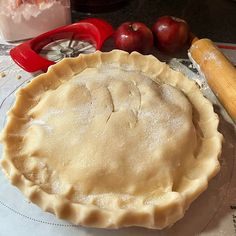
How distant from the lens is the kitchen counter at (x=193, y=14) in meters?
1.51

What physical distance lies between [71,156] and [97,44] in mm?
537

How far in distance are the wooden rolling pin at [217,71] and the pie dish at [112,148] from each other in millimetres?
61

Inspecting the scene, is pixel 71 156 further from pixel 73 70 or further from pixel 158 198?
pixel 73 70

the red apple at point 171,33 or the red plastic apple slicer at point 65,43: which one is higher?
the red apple at point 171,33

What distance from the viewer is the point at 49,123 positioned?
963 mm

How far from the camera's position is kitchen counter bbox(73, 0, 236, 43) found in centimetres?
151

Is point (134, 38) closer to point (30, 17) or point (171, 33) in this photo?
point (171, 33)

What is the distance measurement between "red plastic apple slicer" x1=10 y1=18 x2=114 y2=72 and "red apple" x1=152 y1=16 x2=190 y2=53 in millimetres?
171

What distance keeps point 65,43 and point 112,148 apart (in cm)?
61

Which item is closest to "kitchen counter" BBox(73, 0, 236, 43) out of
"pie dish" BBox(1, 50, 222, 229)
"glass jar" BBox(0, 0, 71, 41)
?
"glass jar" BBox(0, 0, 71, 41)

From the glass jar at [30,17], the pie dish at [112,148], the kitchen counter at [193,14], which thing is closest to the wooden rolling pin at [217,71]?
the pie dish at [112,148]

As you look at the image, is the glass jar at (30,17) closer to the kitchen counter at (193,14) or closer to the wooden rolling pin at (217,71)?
the kitchen counter at (193,14)

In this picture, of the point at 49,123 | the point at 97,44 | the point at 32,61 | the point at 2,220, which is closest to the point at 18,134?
the point at 49,123

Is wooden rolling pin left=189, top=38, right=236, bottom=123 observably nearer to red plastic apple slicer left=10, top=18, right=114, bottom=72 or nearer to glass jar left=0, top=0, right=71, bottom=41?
red plastic apple slicer left=10, top=18, right=114, bottom=72
